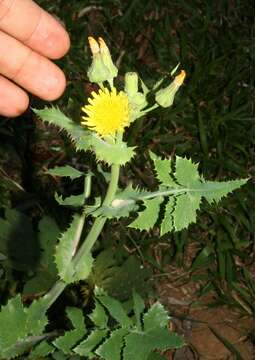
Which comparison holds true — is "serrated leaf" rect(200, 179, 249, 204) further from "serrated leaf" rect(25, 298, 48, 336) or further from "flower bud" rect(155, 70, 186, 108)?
"serrated leaf" rect(25, 298, 48, 336)

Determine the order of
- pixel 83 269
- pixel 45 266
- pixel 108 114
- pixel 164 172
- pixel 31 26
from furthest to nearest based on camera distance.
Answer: pixel 45 266
pixel 31 26
pixel 83 269
pixel 164 172
pixel 108 114

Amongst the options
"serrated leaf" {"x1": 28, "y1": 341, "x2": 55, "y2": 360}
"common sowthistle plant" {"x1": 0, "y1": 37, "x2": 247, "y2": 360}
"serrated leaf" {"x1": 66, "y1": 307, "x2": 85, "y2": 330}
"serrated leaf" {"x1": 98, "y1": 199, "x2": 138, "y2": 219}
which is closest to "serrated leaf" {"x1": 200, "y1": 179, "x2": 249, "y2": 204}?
"common sowthistle plant" {"x1": 0, "y1": 37, "x2": 247, "y2": 360}

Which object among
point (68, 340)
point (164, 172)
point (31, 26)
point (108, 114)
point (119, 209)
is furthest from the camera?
point (31, 26)

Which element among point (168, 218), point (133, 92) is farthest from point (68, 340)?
point (133, 92)

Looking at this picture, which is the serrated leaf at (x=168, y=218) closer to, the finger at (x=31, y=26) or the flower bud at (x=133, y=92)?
the flower bud at (x=133, y=92)

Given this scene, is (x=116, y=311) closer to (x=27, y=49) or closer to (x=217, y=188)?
(x=217, y=188)

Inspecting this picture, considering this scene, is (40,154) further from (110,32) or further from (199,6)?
(199,6)

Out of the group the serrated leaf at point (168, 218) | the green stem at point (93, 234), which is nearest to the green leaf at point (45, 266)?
the green stem at point (93, 234)
